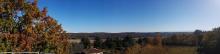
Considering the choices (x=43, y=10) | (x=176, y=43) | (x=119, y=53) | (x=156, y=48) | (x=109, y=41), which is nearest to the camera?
(x=43, y=10)

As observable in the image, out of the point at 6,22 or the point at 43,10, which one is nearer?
the point at 6,22

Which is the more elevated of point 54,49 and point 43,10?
point 43,10

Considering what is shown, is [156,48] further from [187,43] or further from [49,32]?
[49,32]

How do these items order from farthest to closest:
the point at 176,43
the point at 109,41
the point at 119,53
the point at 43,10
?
the point at 176,43 < the point at 109,41 < the point at 119,53 < the point at 43,10

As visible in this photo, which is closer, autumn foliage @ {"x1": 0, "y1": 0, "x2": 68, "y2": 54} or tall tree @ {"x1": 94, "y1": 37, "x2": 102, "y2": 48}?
autumn foliage @ {"x1": 0, "y1": 0, "x2": 68, "y2": 54}

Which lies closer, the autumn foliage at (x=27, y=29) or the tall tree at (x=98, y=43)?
the autumn foliage at (x=27, y=29)

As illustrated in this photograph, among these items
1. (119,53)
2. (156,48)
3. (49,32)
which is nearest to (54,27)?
(49,32)

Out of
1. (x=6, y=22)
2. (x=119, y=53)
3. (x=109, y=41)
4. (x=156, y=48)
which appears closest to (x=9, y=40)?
(x=6, y=22)

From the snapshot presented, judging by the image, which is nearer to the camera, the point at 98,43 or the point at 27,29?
the point at 27,29
